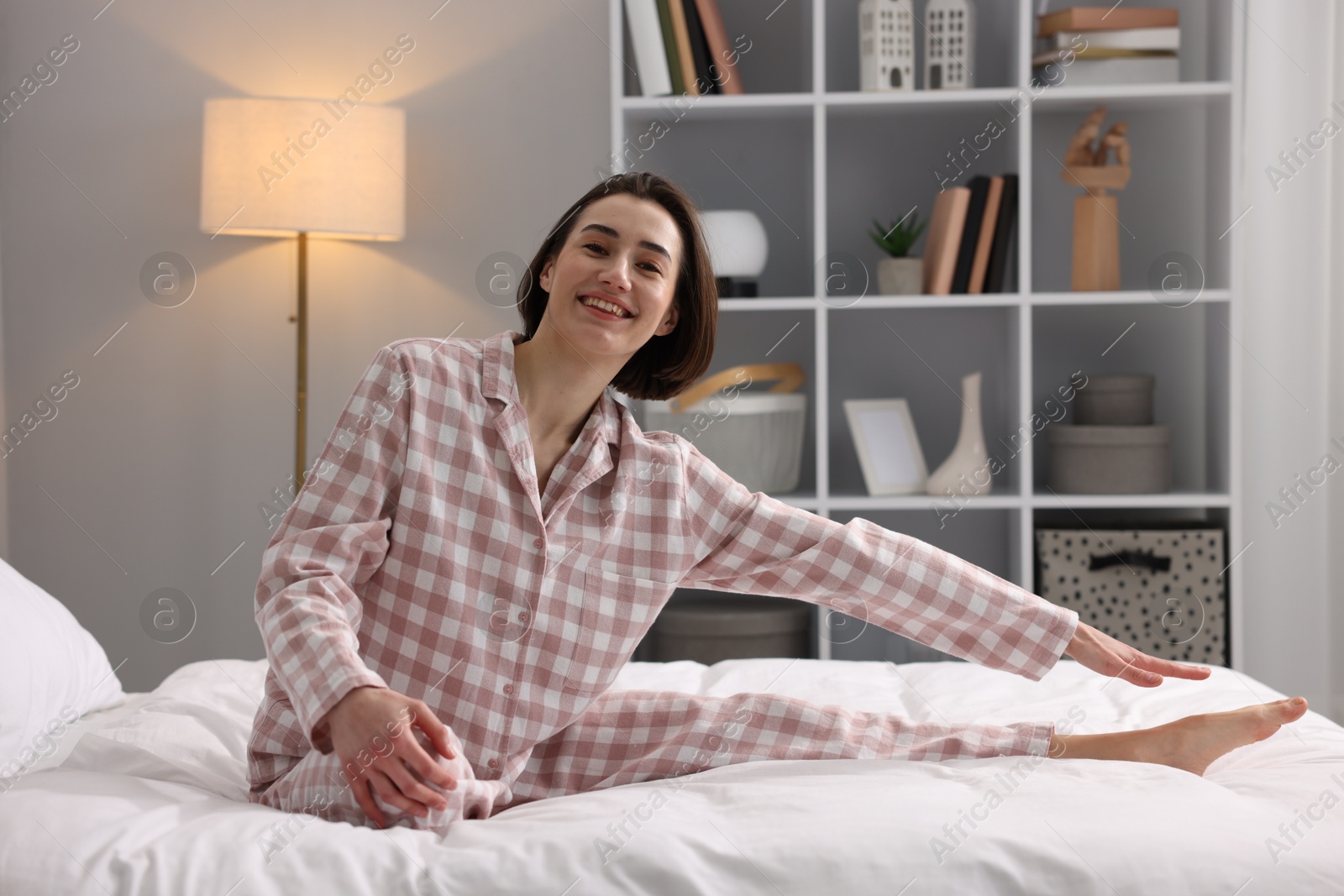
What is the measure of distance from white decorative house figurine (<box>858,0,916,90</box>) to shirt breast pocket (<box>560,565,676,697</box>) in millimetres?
1513

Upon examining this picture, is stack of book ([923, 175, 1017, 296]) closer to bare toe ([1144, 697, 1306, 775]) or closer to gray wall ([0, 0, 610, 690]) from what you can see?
gray wall ([0, 0, 610, 690])

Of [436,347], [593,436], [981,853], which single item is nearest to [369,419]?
[436,347]

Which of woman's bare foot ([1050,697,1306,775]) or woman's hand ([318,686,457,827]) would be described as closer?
woman's hand ([318,686,457,827])

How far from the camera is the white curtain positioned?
92.0 inches

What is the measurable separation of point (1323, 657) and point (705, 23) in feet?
5.99

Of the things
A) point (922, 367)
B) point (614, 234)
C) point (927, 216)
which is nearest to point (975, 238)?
point (927, 216)

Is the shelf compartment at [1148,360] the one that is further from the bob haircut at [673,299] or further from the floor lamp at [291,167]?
the floor lamp at [291,167]

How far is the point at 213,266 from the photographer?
2.65 metres

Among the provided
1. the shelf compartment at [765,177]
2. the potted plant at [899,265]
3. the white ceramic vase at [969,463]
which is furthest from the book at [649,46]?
the white ceramic vase at [969,463]

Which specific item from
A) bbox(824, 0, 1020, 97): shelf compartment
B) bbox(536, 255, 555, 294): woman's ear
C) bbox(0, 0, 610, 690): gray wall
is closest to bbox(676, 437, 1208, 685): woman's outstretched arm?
bbox(536, 255, 555, 294): woman's ear

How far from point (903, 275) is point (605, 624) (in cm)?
142

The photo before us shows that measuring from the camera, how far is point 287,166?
2.32 meters

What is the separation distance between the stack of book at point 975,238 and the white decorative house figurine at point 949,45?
0.69ft

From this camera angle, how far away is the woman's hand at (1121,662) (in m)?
1.19
